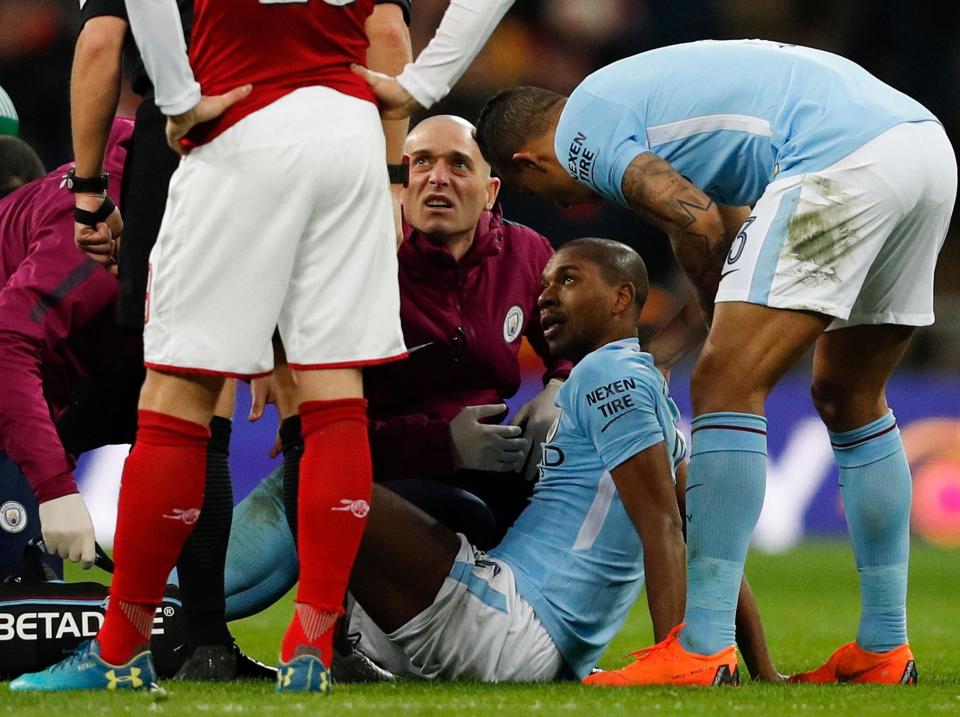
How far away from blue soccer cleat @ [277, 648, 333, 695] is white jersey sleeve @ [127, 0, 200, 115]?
3.32 ft

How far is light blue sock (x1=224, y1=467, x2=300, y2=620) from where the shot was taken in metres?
3.81

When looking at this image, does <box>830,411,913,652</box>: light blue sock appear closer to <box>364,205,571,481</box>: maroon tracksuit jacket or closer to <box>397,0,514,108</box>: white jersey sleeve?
<box>364,205,571,481</box>: maroon tracksuit jacket

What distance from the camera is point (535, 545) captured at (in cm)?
346

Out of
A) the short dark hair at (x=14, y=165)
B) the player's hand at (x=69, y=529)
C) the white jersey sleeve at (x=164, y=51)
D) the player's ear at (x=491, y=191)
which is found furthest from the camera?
the short dark hair at (x=14, y=165)

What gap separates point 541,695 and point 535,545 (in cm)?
48

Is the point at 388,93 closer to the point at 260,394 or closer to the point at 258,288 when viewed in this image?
the point at 258,288

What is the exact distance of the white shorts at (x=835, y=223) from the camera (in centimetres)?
321

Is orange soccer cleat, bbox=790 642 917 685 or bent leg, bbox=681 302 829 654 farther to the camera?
orange soccer cleat, bbox=790 642 917 685

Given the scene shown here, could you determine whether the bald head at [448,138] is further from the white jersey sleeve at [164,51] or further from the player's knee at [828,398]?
the white jersey sleeve at [164,51]

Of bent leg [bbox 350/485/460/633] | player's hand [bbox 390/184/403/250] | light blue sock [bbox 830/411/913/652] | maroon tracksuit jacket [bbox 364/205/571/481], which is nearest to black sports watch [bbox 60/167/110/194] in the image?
player's hand [bbox 390/184/403/250]

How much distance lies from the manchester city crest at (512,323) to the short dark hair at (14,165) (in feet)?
4.90

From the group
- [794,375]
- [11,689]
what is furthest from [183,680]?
[794,375]

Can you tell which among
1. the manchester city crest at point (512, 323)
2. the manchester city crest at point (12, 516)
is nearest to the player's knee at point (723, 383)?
the manchester city crest at point (512, 323)

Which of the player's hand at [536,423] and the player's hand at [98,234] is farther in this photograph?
the player's hand at [536,423]
